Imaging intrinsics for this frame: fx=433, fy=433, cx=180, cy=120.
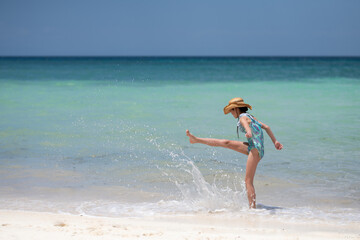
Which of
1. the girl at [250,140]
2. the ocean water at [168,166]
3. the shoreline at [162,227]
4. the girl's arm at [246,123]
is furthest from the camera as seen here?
the ocean water at [168,166]

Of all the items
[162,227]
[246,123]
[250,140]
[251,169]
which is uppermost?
[246,123]

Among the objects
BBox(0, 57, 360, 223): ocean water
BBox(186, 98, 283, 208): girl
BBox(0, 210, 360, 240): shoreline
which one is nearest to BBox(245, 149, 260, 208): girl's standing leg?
BBox(186, 98, 283, 208): girl

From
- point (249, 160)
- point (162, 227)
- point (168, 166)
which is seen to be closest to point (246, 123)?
point (249, 160)

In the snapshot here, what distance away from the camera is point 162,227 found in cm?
425

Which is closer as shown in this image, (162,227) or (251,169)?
(162,227)

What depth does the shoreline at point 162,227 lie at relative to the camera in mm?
3855

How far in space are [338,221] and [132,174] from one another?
3120 millimetres

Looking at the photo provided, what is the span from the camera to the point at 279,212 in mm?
4965

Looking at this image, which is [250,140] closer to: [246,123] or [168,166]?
[246,123]

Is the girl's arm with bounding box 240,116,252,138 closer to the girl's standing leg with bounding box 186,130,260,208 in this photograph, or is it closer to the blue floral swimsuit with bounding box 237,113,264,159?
the blue floral swimsuit with bounding box 237,113,264,159

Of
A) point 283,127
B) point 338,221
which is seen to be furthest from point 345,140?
point 338,221

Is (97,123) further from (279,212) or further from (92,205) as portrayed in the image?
(279,212)

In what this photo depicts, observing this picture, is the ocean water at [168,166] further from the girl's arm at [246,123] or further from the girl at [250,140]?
the girl's arm at [246,123]

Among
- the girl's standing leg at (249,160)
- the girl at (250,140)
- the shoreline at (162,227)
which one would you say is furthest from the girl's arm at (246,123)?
the shoreline at (162,227)
